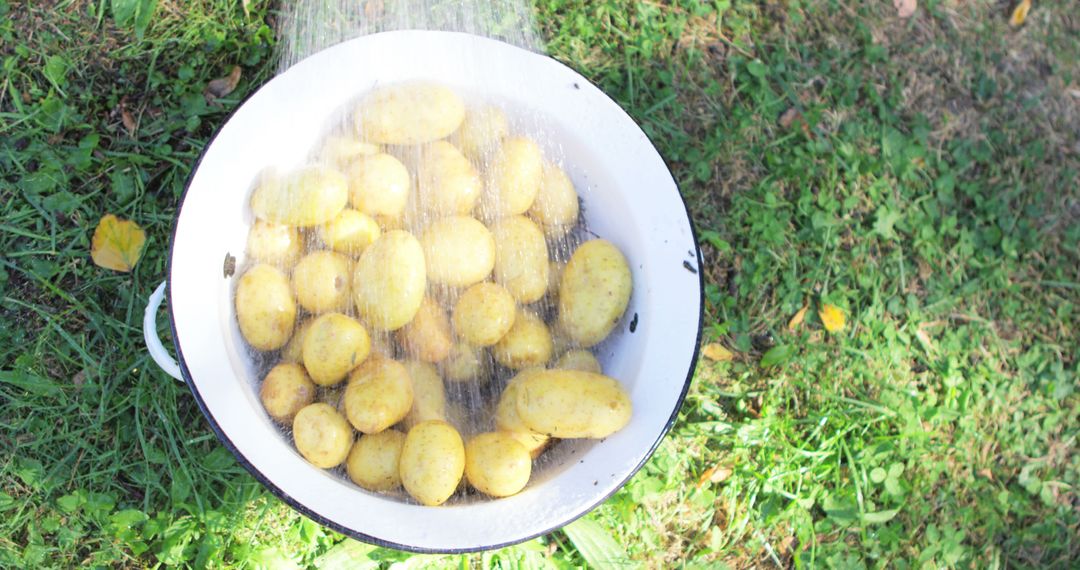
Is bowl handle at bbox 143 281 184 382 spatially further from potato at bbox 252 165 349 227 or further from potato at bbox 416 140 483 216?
potato at bbox 416 140 483 216

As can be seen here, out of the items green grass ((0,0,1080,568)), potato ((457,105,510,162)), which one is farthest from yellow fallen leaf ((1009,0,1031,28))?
potato ((457,105,510,162))

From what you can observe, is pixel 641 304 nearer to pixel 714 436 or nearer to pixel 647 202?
pixel 647 202

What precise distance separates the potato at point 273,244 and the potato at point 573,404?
1.60ft

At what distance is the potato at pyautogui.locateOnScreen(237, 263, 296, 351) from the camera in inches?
53.8

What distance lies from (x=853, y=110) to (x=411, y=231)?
143 cm

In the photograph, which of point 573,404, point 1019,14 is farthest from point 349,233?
point 1019,14

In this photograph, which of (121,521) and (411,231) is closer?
(411,231)

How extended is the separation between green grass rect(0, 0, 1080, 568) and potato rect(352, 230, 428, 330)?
55 cm

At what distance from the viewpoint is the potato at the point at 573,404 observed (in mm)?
1326

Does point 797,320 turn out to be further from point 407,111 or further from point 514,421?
point 407,111

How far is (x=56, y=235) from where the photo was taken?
72.7 inches

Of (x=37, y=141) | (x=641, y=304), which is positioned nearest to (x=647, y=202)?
(x=641, y=304)

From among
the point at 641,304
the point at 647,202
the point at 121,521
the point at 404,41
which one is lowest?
the point at 121,521

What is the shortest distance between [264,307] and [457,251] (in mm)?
342
